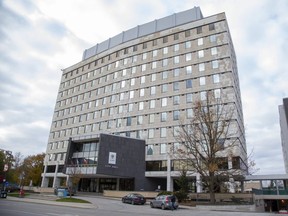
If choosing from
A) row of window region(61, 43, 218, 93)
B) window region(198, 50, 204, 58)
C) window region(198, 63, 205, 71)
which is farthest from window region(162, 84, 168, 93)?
window region(198, 50, 204, 58)

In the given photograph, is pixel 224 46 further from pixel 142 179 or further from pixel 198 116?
pixel 142 179

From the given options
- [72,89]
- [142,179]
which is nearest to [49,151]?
[72,89]

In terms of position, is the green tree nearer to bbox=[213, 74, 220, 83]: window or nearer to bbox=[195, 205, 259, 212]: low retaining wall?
bbox=[213, 74, 220, 83]: window

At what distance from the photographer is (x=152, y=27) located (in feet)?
206

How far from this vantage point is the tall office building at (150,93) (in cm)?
4784

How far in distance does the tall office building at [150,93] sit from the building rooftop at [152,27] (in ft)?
0.87

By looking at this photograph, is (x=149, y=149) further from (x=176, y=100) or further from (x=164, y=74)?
(x=164, y=74)

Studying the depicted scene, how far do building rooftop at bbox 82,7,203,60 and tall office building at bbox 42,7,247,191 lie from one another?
264 mm

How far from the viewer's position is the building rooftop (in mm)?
57928

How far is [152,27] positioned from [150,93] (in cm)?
1984

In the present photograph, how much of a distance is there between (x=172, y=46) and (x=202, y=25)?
8.02 metres

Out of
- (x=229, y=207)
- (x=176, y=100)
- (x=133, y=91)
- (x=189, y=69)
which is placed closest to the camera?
(x=229, y=207)

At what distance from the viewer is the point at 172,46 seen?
2208 inches

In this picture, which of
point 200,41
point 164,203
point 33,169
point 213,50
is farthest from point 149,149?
point 33,169
